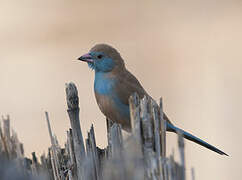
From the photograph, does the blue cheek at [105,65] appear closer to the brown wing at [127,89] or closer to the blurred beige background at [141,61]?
→ the brown wing at [127,89]

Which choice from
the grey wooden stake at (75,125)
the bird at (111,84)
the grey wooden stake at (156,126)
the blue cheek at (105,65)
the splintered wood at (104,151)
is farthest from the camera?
the blue cheek at (105,65)

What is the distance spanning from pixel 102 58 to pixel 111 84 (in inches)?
7.3

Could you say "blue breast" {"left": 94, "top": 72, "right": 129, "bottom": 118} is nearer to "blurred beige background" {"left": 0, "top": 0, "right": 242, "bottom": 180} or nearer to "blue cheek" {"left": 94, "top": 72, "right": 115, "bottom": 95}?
"blue cheek" {"left": 94, "top": 72, "right": 115, "bottom": 95}

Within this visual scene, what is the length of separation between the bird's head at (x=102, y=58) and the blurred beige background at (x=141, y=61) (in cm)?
144

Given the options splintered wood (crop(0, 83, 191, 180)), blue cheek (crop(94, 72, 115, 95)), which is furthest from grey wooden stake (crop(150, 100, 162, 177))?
blue cheek (crop(94, 72, 115, 95))

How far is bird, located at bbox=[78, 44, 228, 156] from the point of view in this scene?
12.8ft

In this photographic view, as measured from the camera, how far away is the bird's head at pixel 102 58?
3992 mm

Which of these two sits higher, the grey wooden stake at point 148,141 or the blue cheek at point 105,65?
the blue cheek at point 105,65

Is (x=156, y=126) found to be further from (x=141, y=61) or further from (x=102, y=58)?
(x=141, y=61)

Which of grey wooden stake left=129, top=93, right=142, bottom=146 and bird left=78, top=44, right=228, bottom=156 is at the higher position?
bird left=78, top=44, right=228, bottom=156

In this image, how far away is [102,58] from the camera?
13.2 ft

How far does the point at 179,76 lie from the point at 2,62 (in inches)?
74.2

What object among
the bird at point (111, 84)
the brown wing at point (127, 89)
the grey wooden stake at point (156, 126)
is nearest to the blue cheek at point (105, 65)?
the bird at point (111, 84)

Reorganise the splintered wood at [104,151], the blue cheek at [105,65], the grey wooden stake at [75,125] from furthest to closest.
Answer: the blue cheek at [105,65] < the grey wooden stake at [75,125] < the splintered wood at [104,151]
